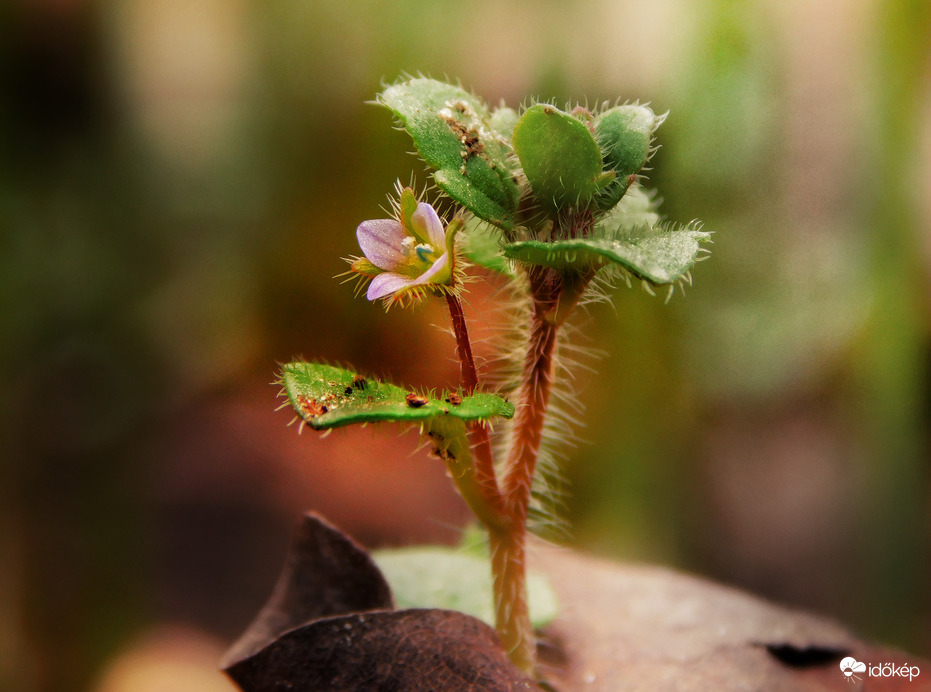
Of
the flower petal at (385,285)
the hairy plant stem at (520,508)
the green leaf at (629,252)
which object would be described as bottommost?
the hairy plant stem at (520,508)

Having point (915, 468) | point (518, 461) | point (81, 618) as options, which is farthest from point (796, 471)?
point (81, 618)

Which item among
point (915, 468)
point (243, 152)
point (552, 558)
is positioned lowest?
point (552, 558)

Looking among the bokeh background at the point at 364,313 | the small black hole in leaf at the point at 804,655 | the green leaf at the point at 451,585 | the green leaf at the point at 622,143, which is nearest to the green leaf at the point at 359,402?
the green leaf at the point at 622,143

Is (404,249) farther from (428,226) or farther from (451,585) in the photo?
(451,585)

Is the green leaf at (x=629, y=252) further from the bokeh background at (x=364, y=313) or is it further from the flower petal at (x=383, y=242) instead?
→ the bokeh background at (x=364, y=313)

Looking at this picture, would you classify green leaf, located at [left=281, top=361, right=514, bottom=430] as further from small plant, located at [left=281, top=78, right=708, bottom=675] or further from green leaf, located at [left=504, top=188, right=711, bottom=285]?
green leaf, located at [left=504, top=188, right=711, bottom=285]

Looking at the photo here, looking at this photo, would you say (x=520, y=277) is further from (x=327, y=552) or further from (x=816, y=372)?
(x=816, y=372)

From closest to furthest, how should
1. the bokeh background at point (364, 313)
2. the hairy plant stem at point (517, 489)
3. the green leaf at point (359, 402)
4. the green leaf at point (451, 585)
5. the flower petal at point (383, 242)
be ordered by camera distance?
the green leaf at point (359, 402) → the flower petal at point (383, 242) → the hairy plant stem at point (517, 489) → the green leaf at point (451, 585) → the bokeh background at point (364, 313)
